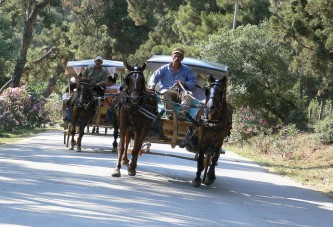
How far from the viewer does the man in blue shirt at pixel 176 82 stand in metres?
14.4

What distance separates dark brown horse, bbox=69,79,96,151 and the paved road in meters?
1.87

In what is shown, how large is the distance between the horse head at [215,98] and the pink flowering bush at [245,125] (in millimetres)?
20260

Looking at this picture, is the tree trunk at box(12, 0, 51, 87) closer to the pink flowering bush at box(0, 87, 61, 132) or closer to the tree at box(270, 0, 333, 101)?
the pink flowering bush at box(0, 87, 61, 132)

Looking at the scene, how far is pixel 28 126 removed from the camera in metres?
36.2

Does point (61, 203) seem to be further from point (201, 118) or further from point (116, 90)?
point (116, 90)

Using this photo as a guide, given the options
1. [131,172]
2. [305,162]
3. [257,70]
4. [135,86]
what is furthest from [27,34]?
[135,86]

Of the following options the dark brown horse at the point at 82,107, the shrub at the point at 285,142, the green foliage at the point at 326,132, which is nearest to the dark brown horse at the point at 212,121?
the dark brown horse at the point at 82,107

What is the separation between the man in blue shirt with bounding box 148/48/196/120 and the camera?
14445 mm

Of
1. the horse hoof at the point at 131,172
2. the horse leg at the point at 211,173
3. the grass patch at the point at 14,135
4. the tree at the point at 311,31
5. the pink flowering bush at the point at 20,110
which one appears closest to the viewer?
the horse leg at the point at 211,173

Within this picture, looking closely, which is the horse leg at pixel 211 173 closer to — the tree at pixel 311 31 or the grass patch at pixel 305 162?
the grass patch at pixel 305 162

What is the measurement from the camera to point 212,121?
13664 mm

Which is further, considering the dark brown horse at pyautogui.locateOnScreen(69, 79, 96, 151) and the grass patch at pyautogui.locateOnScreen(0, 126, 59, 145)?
the grass patch at pyautogui.locateOnScreen(0, 126, 59, 145)

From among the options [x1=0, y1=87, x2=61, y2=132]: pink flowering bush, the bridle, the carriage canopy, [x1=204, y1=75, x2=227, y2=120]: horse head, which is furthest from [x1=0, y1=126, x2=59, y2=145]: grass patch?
[x1=204, y1=75, x2=227, y2=120]: horse head

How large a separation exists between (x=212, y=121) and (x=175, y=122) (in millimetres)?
1000
